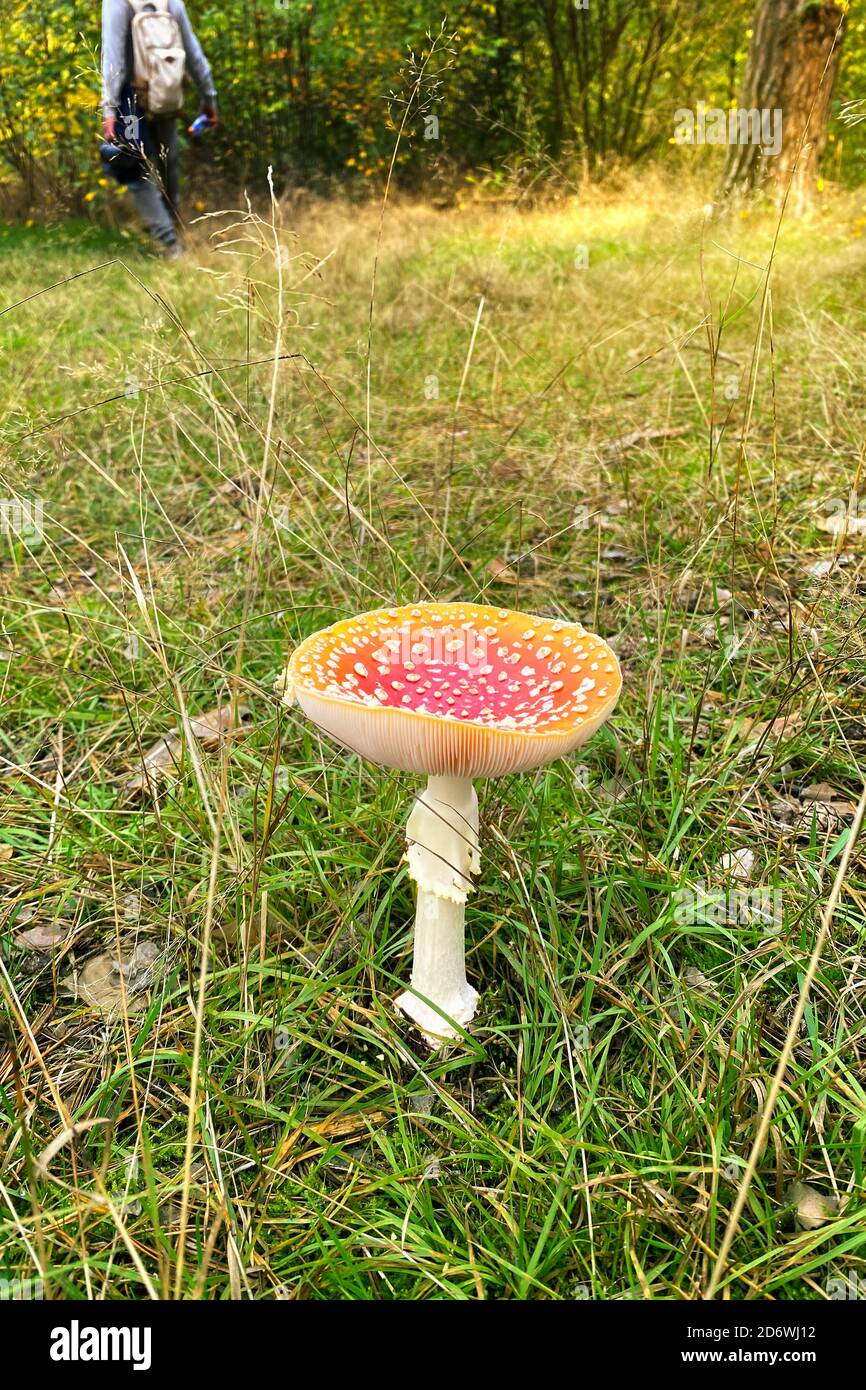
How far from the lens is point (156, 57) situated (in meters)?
6.87

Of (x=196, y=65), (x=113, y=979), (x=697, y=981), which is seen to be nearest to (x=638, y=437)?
(x=697, y=981)

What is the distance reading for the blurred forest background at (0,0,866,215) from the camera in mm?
10961

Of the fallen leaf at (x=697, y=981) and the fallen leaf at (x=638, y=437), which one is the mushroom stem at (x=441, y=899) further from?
the fallen leaf at (x=638, y=437)

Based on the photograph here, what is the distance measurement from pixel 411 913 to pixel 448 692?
630 millimetres

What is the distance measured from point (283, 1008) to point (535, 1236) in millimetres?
624

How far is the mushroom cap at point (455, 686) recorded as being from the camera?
59.1 inches

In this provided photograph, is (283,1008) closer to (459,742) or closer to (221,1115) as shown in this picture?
(221,1115)

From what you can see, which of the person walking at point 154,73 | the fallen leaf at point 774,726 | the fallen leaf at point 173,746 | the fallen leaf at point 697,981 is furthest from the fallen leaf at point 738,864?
the person walking at point 154,73

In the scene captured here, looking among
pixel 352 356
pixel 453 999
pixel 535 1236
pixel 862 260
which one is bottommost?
pixel 535 1236

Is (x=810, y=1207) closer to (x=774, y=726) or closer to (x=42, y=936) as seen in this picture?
(x=774, y=726)

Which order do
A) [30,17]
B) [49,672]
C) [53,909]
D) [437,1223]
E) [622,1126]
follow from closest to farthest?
[437,1223] → [622,1126] → [53,909] → [49,672] → [30,17]

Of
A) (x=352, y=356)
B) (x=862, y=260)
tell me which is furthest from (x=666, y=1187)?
(x=862, y=260)

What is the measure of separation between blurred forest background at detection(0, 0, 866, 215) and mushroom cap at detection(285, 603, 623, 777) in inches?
414

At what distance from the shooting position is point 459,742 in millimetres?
1515
